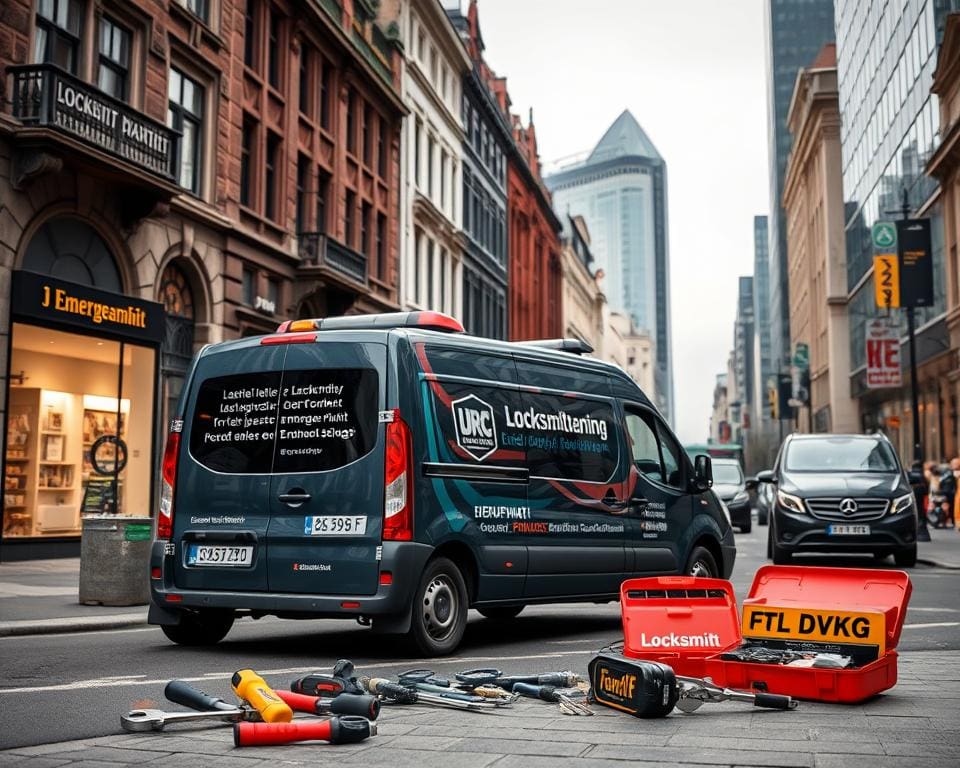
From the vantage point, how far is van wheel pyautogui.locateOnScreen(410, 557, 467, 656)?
28.1 ft

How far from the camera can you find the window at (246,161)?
2719cm

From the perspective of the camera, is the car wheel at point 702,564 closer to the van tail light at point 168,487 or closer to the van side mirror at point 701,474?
the van side mirror at point 701,474

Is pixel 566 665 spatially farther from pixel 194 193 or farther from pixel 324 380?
pixel 194 193

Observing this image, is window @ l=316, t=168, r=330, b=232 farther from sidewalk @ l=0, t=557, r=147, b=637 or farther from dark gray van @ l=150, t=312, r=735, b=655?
dark gray van @ l=150, t=312, r=735, b=655

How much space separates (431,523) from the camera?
870 cm

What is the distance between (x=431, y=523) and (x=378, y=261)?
96.0 ft

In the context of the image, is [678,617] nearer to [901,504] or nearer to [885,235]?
[901,504]

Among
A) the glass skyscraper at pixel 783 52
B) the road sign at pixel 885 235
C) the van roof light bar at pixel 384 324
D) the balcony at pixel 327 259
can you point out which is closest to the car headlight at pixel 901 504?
the van roof light bar at pixel 384 324

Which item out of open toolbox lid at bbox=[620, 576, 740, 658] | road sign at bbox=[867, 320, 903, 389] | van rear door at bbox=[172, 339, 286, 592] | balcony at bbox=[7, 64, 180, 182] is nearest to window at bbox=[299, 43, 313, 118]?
balcony at bbox=[7, 64, 180, 182]

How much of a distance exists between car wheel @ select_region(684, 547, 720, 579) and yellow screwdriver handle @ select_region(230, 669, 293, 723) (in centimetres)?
665

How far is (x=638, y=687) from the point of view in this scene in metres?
5.93

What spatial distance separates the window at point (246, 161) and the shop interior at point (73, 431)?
597cm

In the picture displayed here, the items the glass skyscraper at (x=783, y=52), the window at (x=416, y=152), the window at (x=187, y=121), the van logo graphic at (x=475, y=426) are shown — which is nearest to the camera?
the van logo graphic at (x=475, y=426)

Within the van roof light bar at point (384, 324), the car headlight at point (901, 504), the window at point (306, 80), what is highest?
the window at point (306, 80)
